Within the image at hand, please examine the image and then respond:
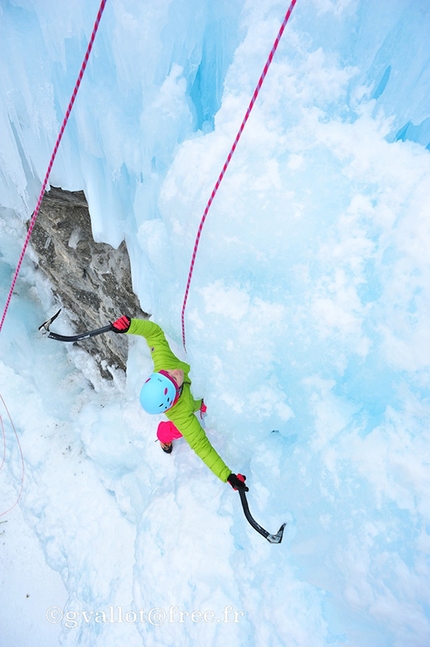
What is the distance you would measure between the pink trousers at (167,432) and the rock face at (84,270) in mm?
865

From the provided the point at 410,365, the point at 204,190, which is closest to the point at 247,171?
the point at 204,190

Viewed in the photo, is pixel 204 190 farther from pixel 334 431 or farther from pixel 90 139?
pixel 334 431

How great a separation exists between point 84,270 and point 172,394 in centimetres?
178

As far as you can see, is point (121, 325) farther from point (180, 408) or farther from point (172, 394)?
point (180, 408)

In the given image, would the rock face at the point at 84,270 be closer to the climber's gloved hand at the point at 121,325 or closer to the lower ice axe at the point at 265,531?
the climber's gloved hand at the point at 121,325

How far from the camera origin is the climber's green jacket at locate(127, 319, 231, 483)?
2.39m

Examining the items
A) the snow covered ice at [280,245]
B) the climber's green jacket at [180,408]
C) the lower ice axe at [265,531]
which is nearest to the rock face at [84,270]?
the snow covered ice at [280,245]

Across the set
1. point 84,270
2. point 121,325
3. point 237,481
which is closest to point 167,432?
point 237,481

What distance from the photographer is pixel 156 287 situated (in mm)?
2369

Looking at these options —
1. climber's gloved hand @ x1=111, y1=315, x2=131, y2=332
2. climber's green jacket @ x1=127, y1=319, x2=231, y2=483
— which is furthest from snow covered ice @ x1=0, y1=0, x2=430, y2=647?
climber's gloved hand @ x1=111, y1=315, x2=131, y2=332

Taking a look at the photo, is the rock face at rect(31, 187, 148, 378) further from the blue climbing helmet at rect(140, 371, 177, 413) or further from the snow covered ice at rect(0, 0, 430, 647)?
the blue climbing helmet at rect(140, 371, 177, 413)

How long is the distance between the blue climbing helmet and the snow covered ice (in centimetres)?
15

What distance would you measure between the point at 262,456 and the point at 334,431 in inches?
20.6

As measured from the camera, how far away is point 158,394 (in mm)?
2152
